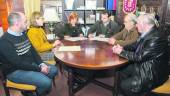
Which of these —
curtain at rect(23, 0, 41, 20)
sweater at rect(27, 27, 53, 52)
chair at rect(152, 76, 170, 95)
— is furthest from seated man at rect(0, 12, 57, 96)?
curtain at rect(23, 0, 41, 20)

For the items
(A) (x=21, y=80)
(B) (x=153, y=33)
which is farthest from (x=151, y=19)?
(A) (x=21, y=80)

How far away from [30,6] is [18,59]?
1968 millimetres

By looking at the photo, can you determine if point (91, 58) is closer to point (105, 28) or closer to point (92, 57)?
point (92, 57)

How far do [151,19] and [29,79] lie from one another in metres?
1.45

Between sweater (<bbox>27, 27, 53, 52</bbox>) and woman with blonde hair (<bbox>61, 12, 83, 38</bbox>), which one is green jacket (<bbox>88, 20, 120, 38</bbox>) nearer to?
woman with blonde hair (<bbox>61, 12, 83, 38</bbox>)

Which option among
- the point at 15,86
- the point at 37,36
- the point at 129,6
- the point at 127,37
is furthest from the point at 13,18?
the point at 129,6

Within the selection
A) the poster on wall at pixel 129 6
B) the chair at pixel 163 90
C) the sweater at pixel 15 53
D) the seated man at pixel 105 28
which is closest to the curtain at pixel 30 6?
the seated man at pixel 105 28

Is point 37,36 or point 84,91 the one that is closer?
Answer: point 37,36

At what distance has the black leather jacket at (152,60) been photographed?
201cm

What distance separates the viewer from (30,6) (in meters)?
3.80

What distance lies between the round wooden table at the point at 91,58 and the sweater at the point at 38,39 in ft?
0.97

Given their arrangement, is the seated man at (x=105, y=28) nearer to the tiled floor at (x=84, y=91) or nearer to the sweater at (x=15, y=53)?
the tiled floor at (x=84, y=91)

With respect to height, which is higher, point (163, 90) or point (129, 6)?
point (129, 6)

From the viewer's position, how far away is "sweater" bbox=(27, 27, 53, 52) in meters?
2.59
